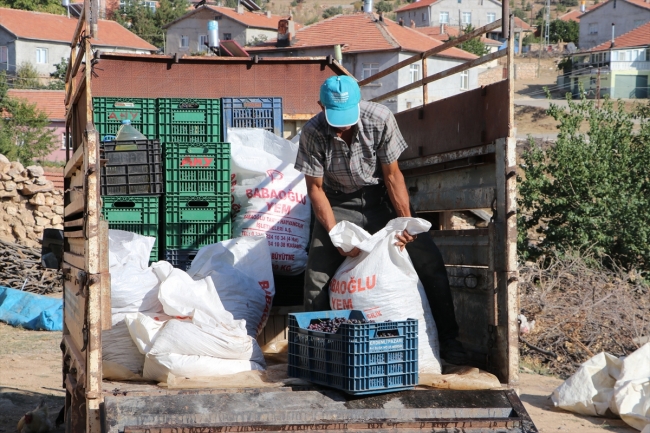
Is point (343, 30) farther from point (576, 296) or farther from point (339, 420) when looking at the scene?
point (339, 420)

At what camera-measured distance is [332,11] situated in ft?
267

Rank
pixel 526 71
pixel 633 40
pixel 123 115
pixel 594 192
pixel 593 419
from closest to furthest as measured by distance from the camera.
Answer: pixel 123 115 → pixel 593 419 → pixel 594 192 → pixel 633 40 → pixel 526 71

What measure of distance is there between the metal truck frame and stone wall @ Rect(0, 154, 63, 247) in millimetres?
10163

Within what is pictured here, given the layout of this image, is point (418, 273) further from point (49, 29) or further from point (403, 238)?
point (49, 29)

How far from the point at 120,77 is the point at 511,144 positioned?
13.5ft

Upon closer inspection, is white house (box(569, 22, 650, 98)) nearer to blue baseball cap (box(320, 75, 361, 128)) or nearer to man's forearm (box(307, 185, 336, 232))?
man's forearm (box(307, 185, 336, 232))

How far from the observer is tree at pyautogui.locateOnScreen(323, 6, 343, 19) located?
79.8m

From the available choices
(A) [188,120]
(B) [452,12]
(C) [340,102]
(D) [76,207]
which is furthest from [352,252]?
(B) [452,12]

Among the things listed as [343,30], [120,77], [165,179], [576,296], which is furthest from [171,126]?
[343,30]

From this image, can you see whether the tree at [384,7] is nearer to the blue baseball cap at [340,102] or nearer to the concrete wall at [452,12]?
the concrete wall at [452,12]

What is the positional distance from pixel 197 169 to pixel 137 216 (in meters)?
0.51

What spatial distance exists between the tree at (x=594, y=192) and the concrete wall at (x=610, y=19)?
59786 mm

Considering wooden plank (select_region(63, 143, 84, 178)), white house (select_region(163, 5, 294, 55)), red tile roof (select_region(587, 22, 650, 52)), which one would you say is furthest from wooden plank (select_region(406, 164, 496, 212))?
red tile roof (select_region(587, 22, 650, 52))

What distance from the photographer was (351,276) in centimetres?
400
